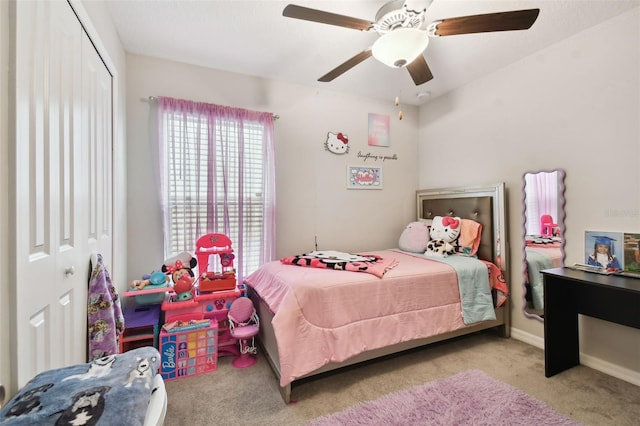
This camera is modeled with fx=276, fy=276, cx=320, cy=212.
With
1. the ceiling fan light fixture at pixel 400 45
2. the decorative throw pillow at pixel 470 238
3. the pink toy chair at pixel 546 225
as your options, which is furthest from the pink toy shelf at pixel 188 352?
the pink toy chair at pixel 546 225

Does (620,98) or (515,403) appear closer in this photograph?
(515,403)

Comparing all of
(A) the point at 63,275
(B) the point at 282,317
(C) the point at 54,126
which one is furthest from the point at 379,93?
(A) the point at 63,275

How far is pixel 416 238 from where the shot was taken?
10.2 ft

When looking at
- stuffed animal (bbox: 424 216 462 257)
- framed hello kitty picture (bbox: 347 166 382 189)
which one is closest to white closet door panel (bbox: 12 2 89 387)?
framed hello kitty picture (bbox: 347 166 382 189)

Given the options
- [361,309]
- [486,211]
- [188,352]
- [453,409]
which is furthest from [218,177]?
[486,211]

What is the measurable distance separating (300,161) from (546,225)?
2.40m

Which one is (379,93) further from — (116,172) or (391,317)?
(116,172)

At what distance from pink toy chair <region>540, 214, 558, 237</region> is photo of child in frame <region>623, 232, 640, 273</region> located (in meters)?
0.44

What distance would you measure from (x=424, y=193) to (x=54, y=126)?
3.45 metres

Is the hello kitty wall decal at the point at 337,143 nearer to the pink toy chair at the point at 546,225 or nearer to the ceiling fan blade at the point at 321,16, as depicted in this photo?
the ceiling fan blade at the point at 321,16

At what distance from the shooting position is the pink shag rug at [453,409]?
1.57 m

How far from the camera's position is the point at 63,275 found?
117cm

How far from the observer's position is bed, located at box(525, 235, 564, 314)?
2.35 m

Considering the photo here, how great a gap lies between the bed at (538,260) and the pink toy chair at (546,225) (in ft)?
0.14
